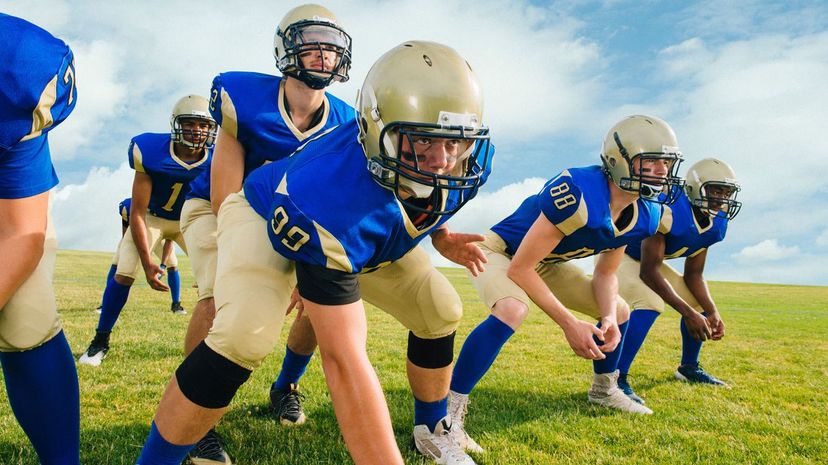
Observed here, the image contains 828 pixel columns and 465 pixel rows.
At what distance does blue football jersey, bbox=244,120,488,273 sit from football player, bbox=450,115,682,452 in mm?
1497

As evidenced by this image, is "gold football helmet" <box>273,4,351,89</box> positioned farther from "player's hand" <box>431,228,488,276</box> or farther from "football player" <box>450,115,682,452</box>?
"football player" <box>450,115,682,452</box>

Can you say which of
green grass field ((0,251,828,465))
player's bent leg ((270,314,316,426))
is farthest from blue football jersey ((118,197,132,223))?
player's bent leg ((270,314,316,426))

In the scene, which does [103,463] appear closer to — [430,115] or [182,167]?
[430,115]

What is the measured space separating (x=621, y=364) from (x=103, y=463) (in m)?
3.80

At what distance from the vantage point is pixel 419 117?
2055mm

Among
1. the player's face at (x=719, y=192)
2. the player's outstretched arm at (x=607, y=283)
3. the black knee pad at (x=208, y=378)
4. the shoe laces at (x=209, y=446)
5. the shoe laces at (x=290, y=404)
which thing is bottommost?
the shoe laces at (x=290, y=404)

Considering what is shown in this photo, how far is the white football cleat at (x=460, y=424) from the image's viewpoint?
3.30 metres

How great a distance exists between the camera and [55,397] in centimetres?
239

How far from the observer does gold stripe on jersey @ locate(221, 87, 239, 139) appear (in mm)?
3127

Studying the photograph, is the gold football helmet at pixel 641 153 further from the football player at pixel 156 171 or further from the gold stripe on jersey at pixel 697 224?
the football player at pixel 156 171

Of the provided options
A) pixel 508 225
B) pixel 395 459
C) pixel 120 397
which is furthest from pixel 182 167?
pixel 395 459

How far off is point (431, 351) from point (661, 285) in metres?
2.88

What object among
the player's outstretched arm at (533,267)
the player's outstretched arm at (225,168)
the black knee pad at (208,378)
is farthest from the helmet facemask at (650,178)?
the black knee pad at (208,378)

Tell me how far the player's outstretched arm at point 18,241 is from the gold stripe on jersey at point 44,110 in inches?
9.7
